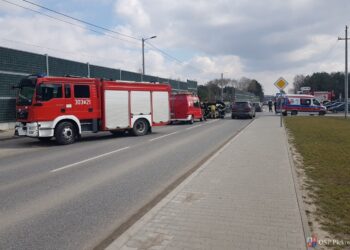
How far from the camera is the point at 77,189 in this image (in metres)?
7.29

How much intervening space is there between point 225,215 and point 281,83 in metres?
21.0

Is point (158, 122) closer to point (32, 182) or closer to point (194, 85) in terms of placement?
point (32, 182)

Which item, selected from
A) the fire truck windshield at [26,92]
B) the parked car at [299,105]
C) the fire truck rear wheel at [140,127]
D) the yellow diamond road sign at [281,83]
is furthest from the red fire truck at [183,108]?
the parked car at [299,105]

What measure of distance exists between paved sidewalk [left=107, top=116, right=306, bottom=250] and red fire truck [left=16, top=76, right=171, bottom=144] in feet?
28.6

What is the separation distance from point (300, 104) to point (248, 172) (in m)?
40.5

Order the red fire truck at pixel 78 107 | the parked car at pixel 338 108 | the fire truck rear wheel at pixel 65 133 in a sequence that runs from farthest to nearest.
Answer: the parked car at pixel 338 108, the fire truck rear wheel at pixel 65 133, the red fire truck at pixel 78 107

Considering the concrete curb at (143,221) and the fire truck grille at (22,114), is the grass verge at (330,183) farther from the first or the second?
the fire truck grille at (22,114)

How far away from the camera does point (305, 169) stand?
29.0 feet

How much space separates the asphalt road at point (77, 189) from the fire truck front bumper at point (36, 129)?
1.51 metres

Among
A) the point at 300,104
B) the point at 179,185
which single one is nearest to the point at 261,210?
the point at 179,185

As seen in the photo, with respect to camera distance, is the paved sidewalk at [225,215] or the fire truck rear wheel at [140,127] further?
the fire truck rear wheel at [140,127]

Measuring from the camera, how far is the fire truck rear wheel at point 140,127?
1914 centimetres

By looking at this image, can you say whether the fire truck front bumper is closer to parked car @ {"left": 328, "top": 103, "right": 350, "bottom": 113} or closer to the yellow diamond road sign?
the yellow diamond road sign

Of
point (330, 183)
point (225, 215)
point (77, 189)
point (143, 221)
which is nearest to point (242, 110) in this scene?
point (330, 183)
